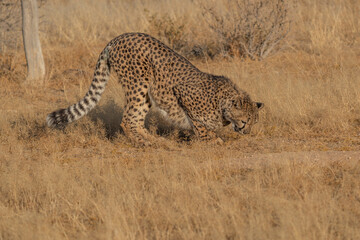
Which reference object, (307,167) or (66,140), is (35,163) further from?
(307,167)

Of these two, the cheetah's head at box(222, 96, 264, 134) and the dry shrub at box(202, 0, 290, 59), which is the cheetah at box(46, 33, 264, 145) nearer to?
the cheetah's head at box(222, 96, 264, 134)

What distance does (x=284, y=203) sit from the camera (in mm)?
4016

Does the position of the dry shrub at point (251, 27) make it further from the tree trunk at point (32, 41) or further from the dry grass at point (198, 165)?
the tree trunk at point (32, 41)

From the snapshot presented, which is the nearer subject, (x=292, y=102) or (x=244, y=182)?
(x=244, y=182)

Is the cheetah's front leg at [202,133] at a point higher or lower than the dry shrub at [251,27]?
lower

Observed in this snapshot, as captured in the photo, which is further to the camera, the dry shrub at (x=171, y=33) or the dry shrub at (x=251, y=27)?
the dry shrub at (x=171, y=33)

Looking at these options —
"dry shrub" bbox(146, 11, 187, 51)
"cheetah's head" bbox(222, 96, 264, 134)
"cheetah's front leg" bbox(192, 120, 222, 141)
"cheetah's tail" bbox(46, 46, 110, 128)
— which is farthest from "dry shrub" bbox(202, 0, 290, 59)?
"cheetah's head" bbox(222, 96, 264, 134)

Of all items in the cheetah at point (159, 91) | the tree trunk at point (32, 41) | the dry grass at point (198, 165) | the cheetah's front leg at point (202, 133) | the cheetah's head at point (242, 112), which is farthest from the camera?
the tree trunk at point (32, 41)

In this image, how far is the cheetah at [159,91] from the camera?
6.04m

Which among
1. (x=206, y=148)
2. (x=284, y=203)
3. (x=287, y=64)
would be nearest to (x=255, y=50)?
(x=287, y=64)

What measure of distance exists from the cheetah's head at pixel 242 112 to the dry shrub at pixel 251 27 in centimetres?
468

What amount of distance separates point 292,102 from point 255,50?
12.3 feet

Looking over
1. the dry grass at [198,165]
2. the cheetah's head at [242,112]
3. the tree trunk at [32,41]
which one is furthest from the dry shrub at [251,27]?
the cheetah's head at [242,112]

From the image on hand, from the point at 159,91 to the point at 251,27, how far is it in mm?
4672
